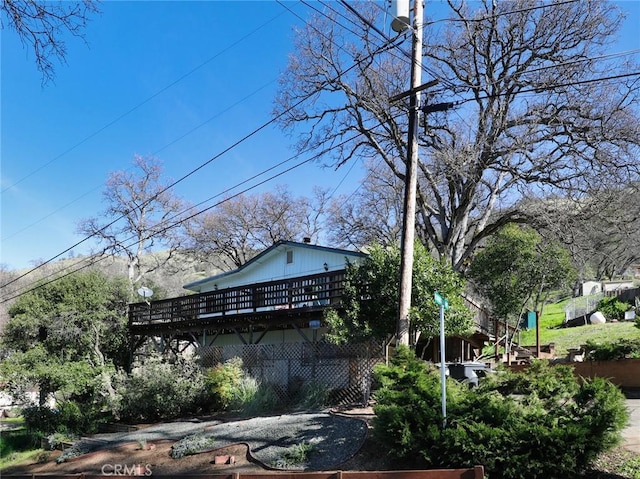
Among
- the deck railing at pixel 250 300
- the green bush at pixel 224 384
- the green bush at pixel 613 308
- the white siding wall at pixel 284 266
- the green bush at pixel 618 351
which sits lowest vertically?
the green bush at pixel 224 384

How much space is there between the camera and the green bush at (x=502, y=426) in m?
6.14

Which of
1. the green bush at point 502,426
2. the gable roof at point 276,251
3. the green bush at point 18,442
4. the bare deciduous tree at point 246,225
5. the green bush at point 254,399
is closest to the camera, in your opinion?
the green bush at point 502,426

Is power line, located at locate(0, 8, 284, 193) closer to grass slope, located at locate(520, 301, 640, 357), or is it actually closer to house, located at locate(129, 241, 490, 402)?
house, located at locate(129, 241, 490, 402)

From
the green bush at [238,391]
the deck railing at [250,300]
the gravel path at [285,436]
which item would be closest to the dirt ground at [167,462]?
the gravel path at [285,436]

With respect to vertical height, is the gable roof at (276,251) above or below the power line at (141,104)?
below

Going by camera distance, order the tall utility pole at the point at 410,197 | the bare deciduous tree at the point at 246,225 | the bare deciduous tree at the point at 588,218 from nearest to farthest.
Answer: the tall utility pole at the point at 410,197 < the bare deciduous tree at the point at 588,218 < the bare deciduous tree at the point at 246,225

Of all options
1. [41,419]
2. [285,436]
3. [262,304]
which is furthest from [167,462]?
[41,419]

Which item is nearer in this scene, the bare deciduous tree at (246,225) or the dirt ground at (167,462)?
the dirt ground at (167,462)

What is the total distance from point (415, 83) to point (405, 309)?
197 inches

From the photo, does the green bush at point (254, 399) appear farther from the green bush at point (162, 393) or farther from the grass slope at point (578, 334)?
the grass slope at point (578, 334)

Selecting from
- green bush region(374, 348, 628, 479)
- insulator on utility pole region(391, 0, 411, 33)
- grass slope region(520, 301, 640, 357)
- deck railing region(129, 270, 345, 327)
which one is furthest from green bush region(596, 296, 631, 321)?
insulator on utility pole region(391, 0, 411, 33)

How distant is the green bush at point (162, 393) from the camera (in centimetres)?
1465

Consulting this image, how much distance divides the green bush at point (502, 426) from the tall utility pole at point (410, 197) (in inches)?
99.6

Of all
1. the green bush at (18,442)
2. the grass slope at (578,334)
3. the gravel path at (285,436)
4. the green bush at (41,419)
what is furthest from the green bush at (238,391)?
the grass slope at (578,334)
